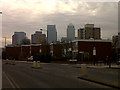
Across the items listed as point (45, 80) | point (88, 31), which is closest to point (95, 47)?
point (88, 31)

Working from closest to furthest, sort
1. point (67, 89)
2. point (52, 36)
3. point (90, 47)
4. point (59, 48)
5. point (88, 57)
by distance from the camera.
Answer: point (67, 89), point (88, 57), point (90, 47), point (59, 48), point (52, 36)

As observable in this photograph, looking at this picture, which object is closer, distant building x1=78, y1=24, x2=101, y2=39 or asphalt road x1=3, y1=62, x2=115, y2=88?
asphalt road x1=3, y1=62, x2=115, y2=88

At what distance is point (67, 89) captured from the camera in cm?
1460

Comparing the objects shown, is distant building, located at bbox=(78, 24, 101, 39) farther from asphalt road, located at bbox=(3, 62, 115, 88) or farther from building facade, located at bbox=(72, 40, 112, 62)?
asphalt road, located at bbox=(3, 62, 115, 88)

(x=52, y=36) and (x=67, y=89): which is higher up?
(x=52, y=36)

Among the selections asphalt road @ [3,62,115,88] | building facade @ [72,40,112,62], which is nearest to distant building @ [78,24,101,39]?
building facade @ [72,40,112,62]

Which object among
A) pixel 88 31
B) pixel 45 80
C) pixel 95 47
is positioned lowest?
pixel 45 80

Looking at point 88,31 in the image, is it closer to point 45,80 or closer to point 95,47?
point 95,47

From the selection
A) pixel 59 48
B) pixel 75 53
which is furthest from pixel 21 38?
pixel 75 53

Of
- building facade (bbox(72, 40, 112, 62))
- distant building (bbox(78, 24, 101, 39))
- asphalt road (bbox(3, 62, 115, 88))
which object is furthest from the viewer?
distant building (bbox(78, 24, 101, 39))

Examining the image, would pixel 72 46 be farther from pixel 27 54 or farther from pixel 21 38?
pixel 21 38

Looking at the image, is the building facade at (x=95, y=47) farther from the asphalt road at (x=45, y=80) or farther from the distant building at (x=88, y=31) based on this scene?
the asphalt road at (x=45, y=80)

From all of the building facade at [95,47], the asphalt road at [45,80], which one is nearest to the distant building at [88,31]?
the building facade at [95,47]

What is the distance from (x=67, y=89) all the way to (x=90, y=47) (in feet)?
254
